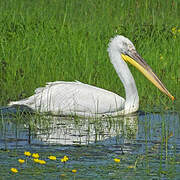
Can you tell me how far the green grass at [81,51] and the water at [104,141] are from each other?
1.34m

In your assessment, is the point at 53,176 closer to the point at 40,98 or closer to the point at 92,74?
the point at 40,98

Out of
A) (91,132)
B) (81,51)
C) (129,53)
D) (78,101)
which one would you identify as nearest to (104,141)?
(91,132)

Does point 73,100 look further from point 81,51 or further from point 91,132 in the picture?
Result: point 81,51

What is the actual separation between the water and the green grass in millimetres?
1340

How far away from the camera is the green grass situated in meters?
10.5

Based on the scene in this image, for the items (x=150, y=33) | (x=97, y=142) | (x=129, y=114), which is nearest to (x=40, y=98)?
(x=129, y=114)

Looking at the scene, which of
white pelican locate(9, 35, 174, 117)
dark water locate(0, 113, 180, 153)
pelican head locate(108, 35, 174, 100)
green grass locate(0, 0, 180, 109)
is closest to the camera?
dark water locate(0, 113, 180, 153)

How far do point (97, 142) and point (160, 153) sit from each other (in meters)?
0.84

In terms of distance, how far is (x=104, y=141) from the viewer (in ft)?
23.8

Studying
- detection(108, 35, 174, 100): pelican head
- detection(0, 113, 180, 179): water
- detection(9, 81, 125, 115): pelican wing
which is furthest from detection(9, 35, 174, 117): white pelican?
detection(108, 35, 174, 100): pelican head

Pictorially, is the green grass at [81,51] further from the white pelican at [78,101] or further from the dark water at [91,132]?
the dark water at [91,132]

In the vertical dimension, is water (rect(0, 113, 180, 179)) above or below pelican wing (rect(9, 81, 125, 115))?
below

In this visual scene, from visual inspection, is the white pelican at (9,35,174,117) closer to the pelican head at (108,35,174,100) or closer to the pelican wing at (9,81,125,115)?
the pelican wing at (9,81,125,115)

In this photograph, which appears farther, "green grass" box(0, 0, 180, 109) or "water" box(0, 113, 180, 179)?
"green grass" box(0, 0, 180, 109)
